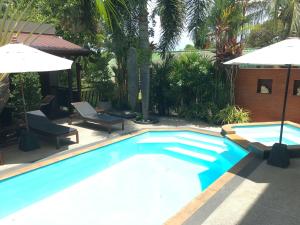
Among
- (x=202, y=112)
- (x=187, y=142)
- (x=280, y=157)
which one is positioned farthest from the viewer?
(x=202, y=112)

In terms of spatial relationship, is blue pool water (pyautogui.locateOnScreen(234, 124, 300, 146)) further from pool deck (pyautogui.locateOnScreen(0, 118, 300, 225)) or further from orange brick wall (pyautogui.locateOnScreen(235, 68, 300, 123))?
pool deck (pyautogui.locateOnScreen(0, 118, 300, 225))

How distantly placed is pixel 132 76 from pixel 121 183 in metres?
7.35

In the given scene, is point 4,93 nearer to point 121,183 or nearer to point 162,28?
point 121,183

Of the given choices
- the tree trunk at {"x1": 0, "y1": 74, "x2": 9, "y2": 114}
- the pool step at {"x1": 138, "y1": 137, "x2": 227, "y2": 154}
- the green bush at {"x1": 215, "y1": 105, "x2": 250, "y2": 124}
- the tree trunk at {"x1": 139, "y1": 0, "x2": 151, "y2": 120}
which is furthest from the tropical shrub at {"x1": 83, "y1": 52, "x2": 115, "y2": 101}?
the green bush at {"x1": 215, "y1": 105, "x2": 250, "y2": 124}

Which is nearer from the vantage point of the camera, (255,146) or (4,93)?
(255,146)

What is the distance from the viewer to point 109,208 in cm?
597

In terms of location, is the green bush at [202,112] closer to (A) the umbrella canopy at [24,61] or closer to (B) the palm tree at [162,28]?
(B) the palm tree at [162,28]

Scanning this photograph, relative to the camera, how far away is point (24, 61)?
7.00 m

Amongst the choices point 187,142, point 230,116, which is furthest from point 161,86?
point 187,142

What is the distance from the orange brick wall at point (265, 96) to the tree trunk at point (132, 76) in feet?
16.2

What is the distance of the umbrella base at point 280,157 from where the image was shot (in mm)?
6930

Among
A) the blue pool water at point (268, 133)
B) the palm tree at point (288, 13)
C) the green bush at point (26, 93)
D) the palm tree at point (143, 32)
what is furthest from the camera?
the palm tree at point (288, 13)

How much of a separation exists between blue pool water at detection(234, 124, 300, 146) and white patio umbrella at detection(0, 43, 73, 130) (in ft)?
23.1

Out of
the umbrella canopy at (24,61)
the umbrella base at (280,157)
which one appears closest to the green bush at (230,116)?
the umbrella base at (280,157)
